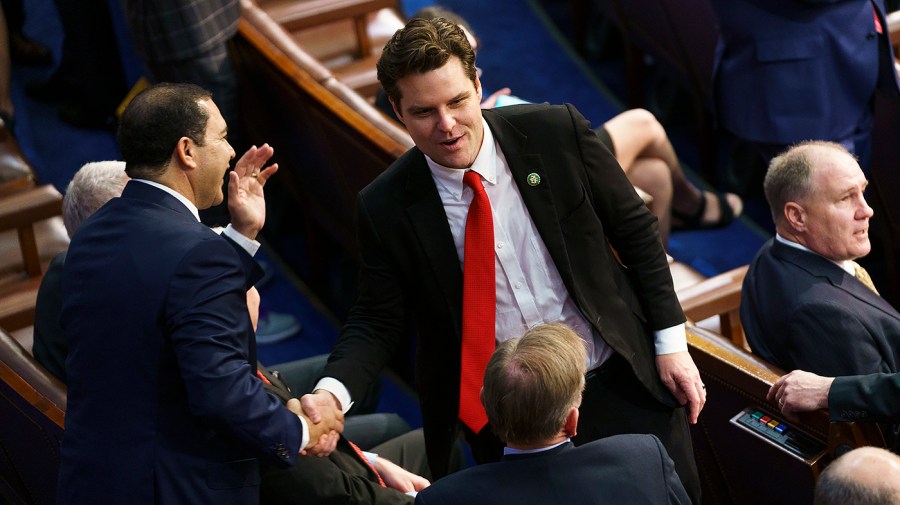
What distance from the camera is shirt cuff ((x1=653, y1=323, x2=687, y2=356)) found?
1785mm

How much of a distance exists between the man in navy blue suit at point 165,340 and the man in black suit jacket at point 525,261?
0.60 ft

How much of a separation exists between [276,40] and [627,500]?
1.98 meters

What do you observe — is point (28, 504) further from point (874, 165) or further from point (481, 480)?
point (874, 165)

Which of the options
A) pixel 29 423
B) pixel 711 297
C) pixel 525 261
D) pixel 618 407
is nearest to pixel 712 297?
pixel 711 297

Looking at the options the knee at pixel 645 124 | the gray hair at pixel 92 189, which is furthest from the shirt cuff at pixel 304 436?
the knee at pixel 645 124

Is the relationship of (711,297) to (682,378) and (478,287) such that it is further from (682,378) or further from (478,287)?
(478,287)

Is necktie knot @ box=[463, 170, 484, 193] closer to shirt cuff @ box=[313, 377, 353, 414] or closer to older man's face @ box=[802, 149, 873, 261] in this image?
shirt cuff @ box=[313, 377, 353, 414]

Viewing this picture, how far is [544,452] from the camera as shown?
1504 millimetres

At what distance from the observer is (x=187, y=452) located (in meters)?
1.67

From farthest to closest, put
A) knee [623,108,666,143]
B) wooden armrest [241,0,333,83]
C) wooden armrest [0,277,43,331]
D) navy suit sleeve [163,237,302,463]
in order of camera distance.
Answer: knee [623,108,666,143]
wooden armrest [241,0,333,83]
wooden armrest [0,277,43,331]
navy suit sleeve [163,237,302,463]

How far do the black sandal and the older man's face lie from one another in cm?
133

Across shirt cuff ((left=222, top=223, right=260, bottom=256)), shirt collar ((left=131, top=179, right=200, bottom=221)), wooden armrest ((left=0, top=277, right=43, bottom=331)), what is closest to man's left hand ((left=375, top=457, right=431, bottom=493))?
shirt cuff ((left=222, top=223, right=260, bottom=256))

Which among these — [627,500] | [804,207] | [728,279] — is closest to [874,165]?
[728,279]

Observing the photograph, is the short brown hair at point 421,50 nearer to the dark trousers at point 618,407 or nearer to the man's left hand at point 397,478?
the dark trousers at point 618,407
